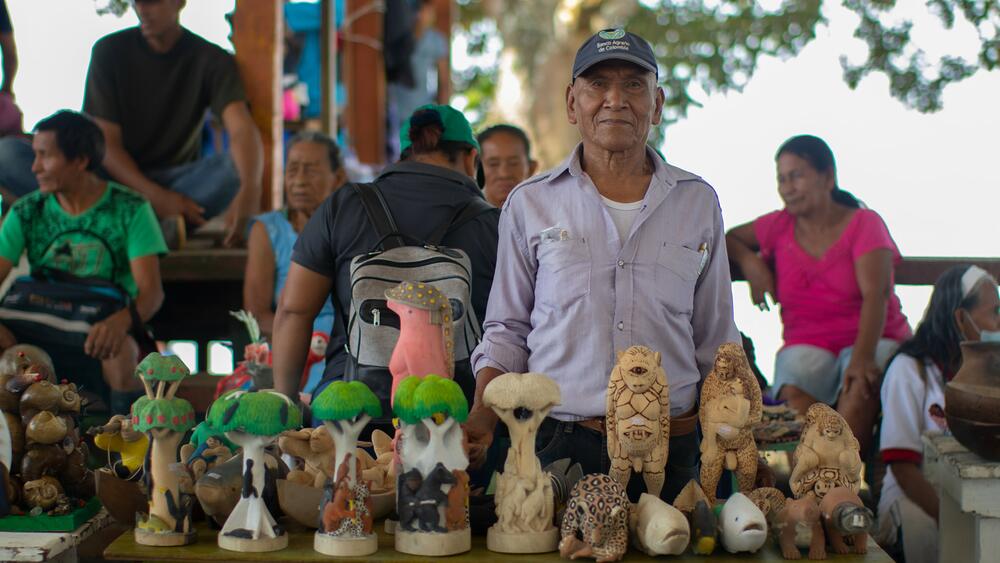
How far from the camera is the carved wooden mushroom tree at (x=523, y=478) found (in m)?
2.29

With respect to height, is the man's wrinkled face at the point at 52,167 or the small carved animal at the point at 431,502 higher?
the man's wrinkled face at the point at 52,167

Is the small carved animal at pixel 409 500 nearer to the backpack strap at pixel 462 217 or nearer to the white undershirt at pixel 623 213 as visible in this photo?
the white undershirt at pixel 623 213

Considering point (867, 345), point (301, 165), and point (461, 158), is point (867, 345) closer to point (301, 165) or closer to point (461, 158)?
point (461, 158)

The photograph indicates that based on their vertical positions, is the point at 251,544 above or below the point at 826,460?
below

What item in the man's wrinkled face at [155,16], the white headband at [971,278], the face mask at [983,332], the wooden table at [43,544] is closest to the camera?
the wooden table at [43,544]

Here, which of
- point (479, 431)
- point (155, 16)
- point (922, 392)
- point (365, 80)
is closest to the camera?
point (479, 431)

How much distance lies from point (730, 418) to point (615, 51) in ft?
2.78

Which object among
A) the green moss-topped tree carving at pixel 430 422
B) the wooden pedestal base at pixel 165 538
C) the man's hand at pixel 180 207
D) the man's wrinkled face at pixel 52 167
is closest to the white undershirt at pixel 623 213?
the green moss-topped tree carving at pixel 430 422

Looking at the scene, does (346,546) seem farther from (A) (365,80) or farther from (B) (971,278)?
(A) (365,80)

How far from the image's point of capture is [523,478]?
2324mm

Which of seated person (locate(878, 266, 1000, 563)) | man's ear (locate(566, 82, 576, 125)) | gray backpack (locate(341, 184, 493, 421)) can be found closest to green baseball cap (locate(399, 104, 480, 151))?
gray backpack (locate(341, 184, 493, 421))

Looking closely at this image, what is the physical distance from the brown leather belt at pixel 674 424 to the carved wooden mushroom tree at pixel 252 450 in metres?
0.65

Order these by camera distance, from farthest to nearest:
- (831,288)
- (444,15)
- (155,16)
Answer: (444,15) → (155,16) → (831,288)

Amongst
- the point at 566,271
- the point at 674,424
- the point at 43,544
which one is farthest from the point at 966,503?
the point at 43,544
